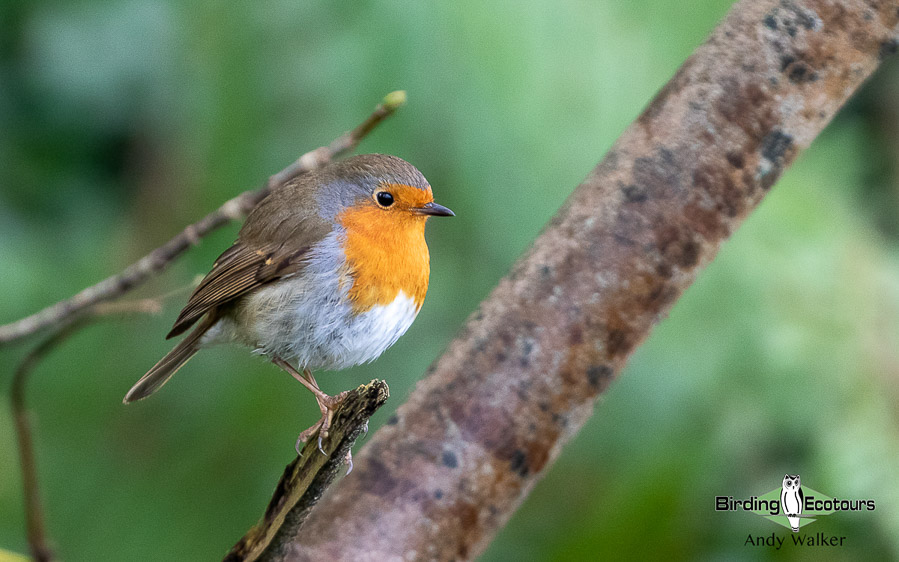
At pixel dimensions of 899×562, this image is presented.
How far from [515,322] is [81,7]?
177 centimetres

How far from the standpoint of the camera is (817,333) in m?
2.57

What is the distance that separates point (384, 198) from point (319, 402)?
1.47 ft

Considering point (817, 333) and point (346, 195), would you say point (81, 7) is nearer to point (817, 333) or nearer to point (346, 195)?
Answer: point (346, 195)

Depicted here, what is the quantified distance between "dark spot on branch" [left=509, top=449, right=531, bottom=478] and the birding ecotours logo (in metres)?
0.95

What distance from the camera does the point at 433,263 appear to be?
2.75m

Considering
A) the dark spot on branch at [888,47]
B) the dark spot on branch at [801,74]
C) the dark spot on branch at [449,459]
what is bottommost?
the dark spot on branch at [449,459]

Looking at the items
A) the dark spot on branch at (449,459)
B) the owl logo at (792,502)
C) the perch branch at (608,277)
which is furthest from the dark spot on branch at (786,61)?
the owl logo at (792,502)

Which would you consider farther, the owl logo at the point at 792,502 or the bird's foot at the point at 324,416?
the owl logo at the point at 792,502

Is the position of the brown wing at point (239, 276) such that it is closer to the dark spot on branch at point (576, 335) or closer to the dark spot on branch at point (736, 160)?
the dark spot on branch at point (576, 335)

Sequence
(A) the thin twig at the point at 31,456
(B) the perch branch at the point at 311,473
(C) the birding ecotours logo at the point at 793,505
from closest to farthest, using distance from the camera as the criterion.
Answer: (B) the perch branch at the point at 311,473, (A) the thin twig at the point at 31,456, (C) the birding ecotours logo at the point at 793,505

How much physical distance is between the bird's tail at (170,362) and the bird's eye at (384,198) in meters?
0.47

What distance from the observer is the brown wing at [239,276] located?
1891mm

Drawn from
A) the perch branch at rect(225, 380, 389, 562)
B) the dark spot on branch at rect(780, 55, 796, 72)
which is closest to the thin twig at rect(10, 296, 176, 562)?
the perch branch at rect(225, 380, 389, 562)

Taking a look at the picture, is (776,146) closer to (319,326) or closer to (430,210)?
(430,210)
